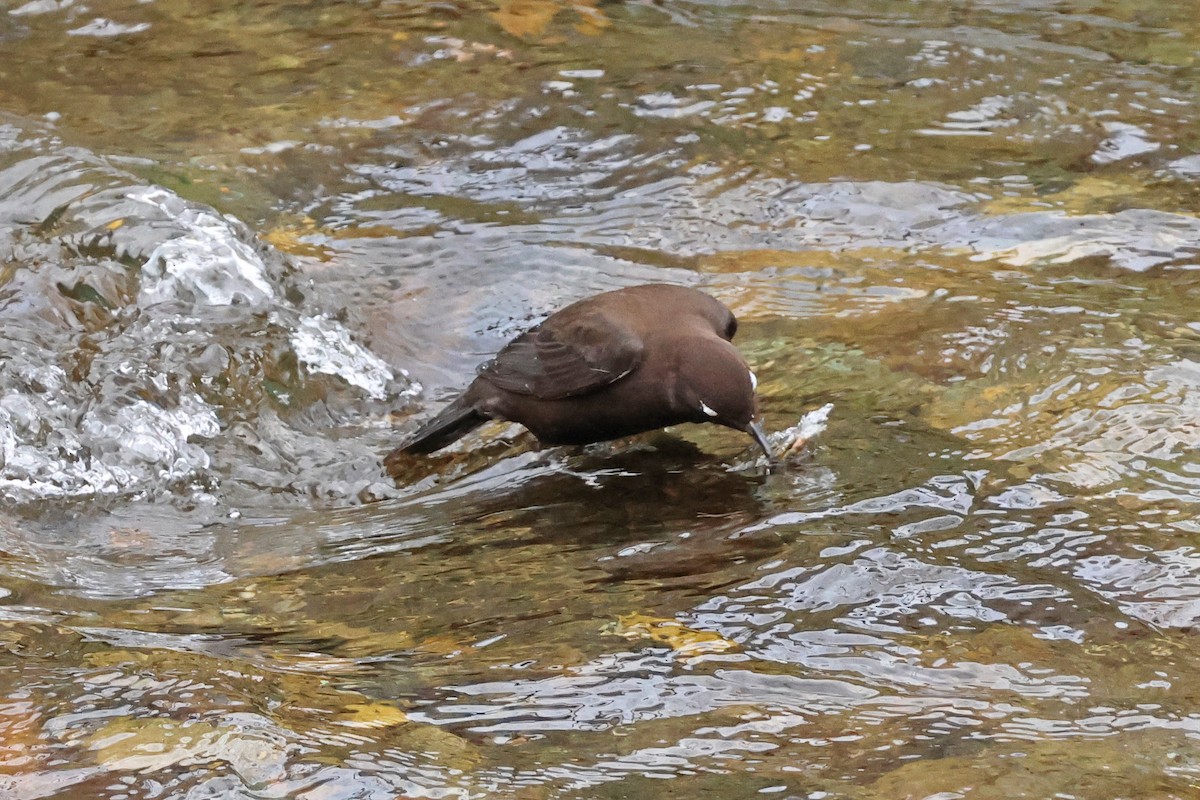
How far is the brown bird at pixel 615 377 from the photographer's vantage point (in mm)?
4512

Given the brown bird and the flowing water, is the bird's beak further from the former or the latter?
the flowing water

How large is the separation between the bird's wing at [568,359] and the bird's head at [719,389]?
227mm

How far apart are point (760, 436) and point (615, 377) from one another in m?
0.60

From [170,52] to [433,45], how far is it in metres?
1.55

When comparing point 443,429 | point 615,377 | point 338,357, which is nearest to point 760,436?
point 615,377

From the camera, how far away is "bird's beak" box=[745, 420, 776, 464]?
4.38m

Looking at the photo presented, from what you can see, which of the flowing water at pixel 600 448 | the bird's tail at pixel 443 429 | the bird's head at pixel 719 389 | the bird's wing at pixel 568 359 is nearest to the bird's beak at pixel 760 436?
the bird's head at pixel 719 389

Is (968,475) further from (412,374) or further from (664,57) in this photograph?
(664,57)

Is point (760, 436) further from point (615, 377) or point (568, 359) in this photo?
point (568, 359)

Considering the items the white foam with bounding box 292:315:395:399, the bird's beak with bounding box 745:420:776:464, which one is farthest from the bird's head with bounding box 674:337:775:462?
the white foam with bounding box 292:315:395:399

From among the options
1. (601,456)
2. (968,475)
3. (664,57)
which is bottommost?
(601,456)

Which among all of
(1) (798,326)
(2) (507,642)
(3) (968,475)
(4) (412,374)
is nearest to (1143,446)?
(3) (968,475)

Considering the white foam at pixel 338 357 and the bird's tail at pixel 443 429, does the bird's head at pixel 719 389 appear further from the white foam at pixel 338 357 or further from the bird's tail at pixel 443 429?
the white foam at pixel 338 357

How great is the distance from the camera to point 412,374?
5.80 metres
